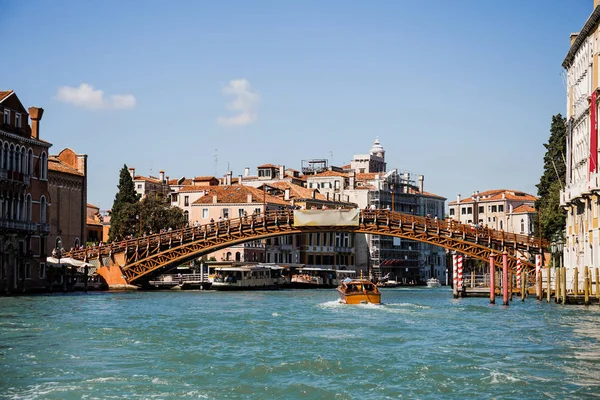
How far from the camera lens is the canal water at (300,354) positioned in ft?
58.8

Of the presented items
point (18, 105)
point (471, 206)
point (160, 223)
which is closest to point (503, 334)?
point (18, 105)

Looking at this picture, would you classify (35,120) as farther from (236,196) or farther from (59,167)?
(236,196)

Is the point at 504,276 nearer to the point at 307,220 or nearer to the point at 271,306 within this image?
the point at 271,306

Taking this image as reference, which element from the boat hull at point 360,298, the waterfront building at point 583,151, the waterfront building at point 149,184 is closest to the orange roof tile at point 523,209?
the waterfront building at point 149,184

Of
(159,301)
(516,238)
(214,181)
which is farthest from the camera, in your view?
(214,181)

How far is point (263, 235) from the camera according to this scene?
→ 53531 mm

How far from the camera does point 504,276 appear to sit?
39562 mm

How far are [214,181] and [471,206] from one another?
3420 cm

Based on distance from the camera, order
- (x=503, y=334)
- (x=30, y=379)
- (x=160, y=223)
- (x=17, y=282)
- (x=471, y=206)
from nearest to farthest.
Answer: (x=30, y=379), (x=503, y=334), (x=17, y=282), (x=160, y=223), (x=471, y=206)

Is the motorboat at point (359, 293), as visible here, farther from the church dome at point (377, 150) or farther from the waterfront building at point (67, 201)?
the church dome at point (377, 150)

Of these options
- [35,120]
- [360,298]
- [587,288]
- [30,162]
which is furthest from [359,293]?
[35,120]

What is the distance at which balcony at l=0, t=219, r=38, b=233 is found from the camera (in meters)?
45.8

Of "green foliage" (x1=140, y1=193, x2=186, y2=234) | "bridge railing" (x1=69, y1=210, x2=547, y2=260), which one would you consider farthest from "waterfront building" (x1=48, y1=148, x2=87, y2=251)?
"green foliage" (x1=140, y1=193, x2=186, y2=234)

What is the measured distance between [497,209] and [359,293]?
73694 millimetres
